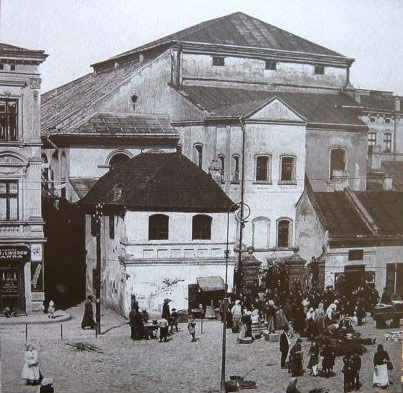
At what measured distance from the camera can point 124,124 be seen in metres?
18.0

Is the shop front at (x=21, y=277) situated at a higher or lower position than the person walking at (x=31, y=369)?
higher

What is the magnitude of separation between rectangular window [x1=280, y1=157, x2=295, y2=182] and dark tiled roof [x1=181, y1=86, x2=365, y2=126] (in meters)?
1.69

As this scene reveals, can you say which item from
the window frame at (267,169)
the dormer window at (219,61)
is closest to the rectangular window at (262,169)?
the window frame at (267,169)

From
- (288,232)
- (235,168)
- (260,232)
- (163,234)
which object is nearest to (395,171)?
(288,232)

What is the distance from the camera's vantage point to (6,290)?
12.4 metres

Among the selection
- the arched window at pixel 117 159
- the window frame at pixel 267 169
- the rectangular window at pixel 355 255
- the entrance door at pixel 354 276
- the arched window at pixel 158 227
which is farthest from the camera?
the arched window at pixel 117 159

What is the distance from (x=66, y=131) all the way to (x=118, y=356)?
760 centimetres

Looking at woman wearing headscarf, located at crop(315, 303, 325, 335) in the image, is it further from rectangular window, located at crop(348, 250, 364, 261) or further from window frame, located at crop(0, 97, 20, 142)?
window frame, located at crop(0, 97, 20, 142)

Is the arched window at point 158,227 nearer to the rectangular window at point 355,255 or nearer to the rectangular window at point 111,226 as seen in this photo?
the rectangular window at point 111,226

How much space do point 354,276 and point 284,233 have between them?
1.93 m

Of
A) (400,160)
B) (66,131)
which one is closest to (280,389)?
(400,160)

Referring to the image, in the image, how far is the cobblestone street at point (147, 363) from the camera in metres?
9.75

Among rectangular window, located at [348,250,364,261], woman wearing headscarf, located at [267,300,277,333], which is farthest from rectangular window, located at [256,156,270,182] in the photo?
woman wearing headscarf, located at [267,300,277,333]

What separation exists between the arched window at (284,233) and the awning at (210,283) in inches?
73.2
